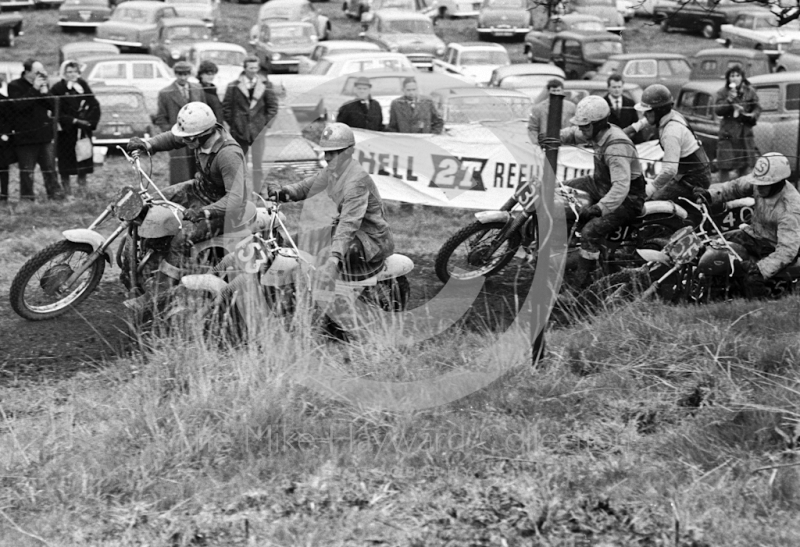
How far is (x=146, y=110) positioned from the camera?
17.5 metres

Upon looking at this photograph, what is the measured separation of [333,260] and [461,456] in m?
2.10

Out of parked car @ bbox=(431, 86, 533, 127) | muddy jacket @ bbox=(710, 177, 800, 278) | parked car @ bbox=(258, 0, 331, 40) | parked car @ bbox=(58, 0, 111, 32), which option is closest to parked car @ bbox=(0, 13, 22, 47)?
parked car @ bbox=(58, 0, 111, 32)

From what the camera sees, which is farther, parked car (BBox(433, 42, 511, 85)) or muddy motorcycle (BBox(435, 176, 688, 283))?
parked car (BBox(433, 42, 511, 85))

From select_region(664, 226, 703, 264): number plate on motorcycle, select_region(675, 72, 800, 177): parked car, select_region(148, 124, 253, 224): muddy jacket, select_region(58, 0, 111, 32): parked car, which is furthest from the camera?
select_region(58, 0, 111, 32): parked car

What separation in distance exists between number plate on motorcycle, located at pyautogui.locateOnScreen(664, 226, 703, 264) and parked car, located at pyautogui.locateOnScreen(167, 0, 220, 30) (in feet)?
88.9

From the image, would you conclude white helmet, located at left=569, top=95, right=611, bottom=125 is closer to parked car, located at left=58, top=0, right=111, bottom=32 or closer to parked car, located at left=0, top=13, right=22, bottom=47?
parked car, located at left=0, top=13, right=22, bottom=47

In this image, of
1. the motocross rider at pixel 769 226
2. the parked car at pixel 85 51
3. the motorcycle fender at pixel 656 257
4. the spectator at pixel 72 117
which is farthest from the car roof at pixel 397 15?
the motorcycle fender at pixel 656 257

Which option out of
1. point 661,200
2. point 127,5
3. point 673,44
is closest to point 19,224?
point 661,200

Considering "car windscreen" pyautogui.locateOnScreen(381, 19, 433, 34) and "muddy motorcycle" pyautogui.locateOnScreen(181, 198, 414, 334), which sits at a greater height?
"car windscreen" pyautogui.locateOnScreen(381, 19, 433, 34)

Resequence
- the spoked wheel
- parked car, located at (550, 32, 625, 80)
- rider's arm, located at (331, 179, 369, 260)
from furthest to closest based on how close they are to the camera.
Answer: parked car, located at (550, 32, 625, 80), the spoked wheel, rider's arm, located at (331, 179, 369, 260)

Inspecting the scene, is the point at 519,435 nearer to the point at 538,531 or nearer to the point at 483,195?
the point at 538,531

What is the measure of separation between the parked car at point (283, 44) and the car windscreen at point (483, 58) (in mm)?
4692

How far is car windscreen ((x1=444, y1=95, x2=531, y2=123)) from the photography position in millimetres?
16625

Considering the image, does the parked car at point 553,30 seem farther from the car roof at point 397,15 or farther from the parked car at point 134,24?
the parked car at point 134,24
